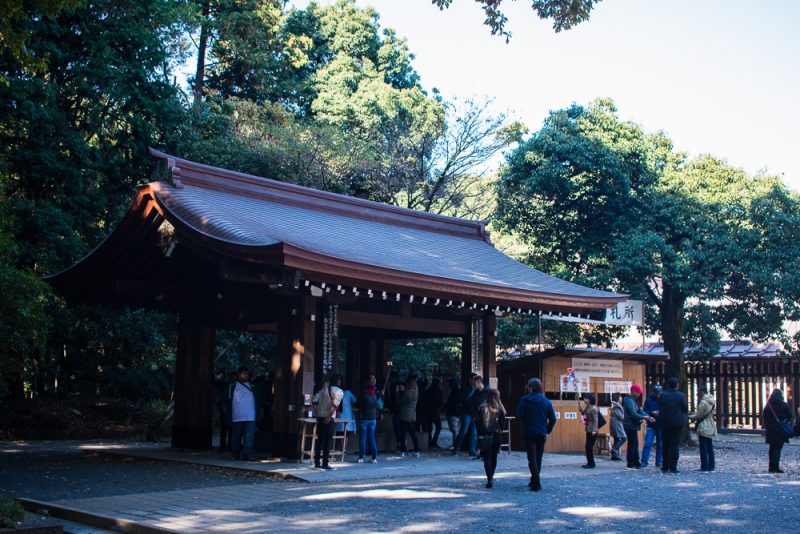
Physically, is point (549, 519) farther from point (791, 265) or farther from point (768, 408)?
point (791, 265)

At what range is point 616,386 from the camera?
18.3 metres

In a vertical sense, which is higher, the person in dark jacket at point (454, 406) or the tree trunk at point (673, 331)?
the tree trunk at point (673, 331)

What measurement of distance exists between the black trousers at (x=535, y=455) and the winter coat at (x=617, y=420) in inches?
189

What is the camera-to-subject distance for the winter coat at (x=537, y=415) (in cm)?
1110

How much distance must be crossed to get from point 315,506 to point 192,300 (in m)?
8.38

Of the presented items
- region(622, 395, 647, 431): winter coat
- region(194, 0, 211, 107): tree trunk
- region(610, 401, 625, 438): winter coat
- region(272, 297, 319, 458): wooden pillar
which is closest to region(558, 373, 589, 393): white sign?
region(610, 401, 625, 438): winter coat

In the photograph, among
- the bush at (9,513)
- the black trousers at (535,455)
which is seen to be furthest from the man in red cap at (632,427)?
the bush at (9,513)

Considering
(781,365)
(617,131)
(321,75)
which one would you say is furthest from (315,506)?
(321,75)

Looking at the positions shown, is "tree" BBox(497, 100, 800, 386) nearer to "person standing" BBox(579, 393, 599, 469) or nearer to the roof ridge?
the roof ridge

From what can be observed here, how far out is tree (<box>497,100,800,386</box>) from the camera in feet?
67.2

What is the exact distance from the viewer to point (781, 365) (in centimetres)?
2378

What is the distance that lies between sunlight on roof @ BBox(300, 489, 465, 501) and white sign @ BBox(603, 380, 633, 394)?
28.5ft

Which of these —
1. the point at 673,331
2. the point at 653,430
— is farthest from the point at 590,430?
the point at 673,331

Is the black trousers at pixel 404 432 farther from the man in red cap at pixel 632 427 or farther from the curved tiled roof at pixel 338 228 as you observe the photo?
the man in red cap at pixel 632 427
